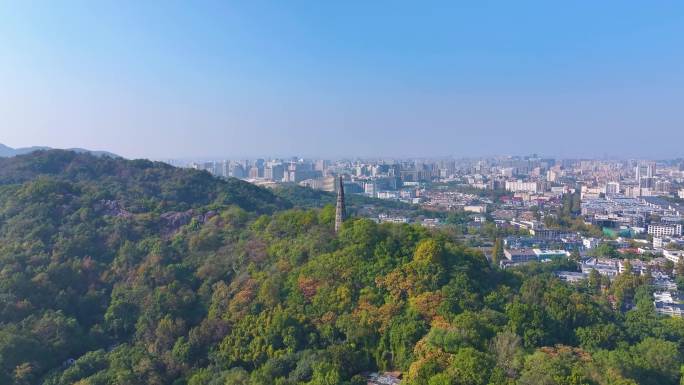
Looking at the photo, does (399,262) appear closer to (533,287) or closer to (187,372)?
(533,287)

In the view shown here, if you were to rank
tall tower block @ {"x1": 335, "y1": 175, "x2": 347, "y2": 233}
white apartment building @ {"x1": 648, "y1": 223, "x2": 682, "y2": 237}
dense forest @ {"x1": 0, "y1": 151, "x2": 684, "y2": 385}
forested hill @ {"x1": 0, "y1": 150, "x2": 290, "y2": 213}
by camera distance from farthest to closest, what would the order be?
white apartment building @ {"x1": 648, "y1": 223, "x2": 682, "y2": 237}
forested hill @ {"x1": 0, "y1": 150, "x2": 290, "y2": 213}
tall tower block @ {"x1": 335, "y1": 175, "x2": 347, "y2": 233}
dense forest @ {"x1": 0, "y1": 151, "x2": 684, "y2": 385}

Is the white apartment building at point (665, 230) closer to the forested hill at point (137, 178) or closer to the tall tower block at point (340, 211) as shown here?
the forested hill at point (137, 178)

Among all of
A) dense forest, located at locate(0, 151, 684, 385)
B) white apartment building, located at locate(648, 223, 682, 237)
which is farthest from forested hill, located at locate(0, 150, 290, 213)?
white apartment building, located at locate(648, 223, 682, 237)

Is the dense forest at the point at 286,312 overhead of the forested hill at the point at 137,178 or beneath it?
beneath

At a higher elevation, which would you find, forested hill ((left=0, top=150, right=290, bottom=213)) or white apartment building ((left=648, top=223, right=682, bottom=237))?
forested hill ((left=0, top=150, right=290, bottom=213))

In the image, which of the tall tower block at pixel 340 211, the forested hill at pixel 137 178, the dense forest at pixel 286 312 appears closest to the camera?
the dense forest at pixel 286 312

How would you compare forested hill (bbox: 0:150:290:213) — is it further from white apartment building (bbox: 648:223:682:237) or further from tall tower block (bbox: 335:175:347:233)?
white apartment building (bbox: 648:223:682:237)

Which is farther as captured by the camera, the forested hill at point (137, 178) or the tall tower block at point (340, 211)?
the forested hill at point (137, 178)

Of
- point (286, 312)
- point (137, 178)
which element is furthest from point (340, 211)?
point (137, 178)

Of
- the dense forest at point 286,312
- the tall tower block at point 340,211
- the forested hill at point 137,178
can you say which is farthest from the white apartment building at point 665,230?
the tall tower block at point 340,211

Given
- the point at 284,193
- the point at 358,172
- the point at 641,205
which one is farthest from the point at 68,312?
the point at 358,172

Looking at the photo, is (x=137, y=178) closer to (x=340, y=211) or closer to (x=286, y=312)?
(x=340, y=211)
